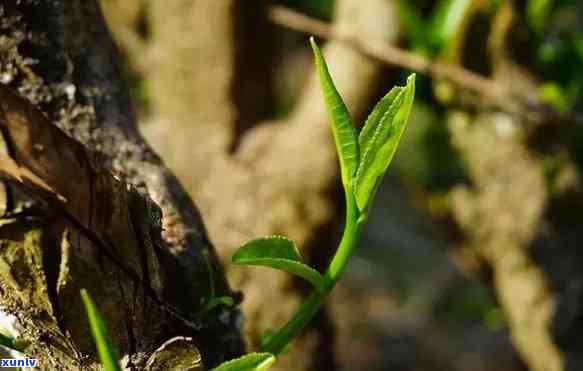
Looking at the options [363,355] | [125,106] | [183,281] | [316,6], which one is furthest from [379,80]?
[363,355]

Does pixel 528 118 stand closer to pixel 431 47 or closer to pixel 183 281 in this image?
pixel 431 47

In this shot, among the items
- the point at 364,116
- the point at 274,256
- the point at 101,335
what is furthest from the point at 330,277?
the point at 364,116

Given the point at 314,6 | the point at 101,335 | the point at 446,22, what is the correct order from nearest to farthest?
the point at 101,335
the point at 446,22
the point at 314,6

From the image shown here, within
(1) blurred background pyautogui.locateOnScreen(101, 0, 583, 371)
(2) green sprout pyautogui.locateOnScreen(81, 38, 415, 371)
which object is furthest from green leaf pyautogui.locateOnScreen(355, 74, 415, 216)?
(1) blurred background pyautogui.locateOnScreen(101, 0, 583, 371)

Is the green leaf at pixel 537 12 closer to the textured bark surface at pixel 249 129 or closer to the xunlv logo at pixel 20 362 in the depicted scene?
the textured bark surface at pixel 249 129

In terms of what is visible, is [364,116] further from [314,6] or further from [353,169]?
[353,169]

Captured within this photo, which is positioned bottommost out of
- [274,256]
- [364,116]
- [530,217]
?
[530,217]
